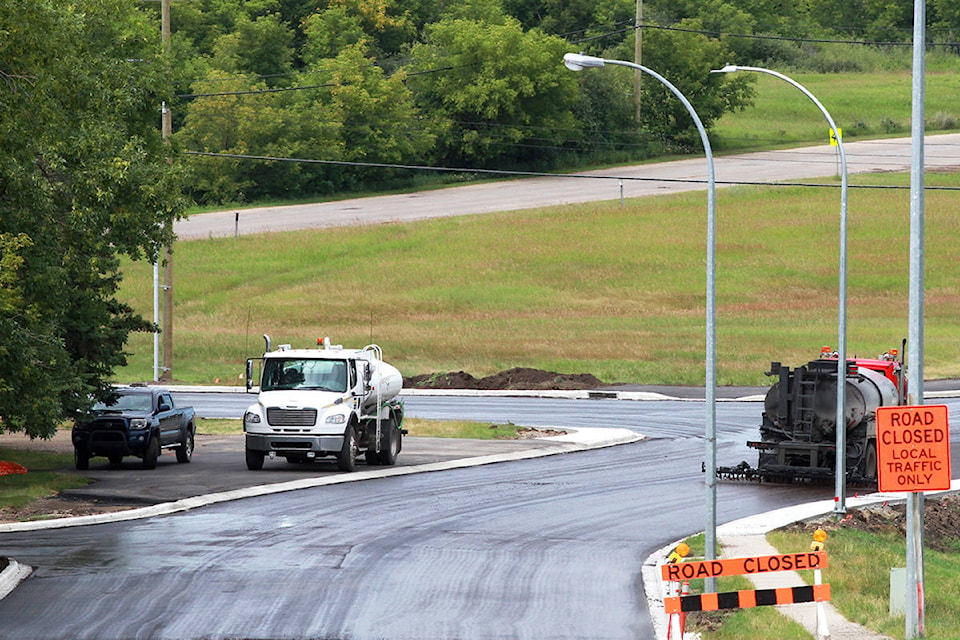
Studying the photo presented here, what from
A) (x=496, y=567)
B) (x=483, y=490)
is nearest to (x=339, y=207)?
(x=483, y=490)

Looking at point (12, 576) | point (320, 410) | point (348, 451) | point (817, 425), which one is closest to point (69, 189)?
point (320, 410)

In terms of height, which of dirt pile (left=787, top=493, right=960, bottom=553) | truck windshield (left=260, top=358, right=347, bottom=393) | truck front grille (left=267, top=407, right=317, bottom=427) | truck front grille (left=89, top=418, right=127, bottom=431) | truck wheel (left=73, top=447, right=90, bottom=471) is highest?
truck windshield (left=260, top=358, right=347, bottom=393)

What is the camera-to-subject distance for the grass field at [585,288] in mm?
58250

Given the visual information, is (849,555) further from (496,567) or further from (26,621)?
(26,621)

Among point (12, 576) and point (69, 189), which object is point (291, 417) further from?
point (12, 576)

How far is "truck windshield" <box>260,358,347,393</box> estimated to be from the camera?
30594 mm

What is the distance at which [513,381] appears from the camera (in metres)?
52.6

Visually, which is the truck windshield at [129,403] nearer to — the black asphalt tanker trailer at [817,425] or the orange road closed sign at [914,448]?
the black asphalt tanker trailer at [817,425]

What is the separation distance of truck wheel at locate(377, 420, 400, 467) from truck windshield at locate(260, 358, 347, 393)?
74.5 inches

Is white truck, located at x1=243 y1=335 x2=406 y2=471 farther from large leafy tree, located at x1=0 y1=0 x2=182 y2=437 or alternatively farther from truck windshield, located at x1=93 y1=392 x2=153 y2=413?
large leafy tree, located at x1=0 y1=0 x2=182 y2=437

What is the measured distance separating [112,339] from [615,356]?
2932cm

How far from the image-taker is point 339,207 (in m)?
87.8

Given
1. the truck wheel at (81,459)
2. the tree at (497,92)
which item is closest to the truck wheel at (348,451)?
the truck wheel at (81,459)

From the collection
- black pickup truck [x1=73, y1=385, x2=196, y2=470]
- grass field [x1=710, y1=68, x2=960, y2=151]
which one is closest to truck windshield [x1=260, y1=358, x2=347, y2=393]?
black pickup truck [x1=73, y1=385, x2=196, y2=470]
